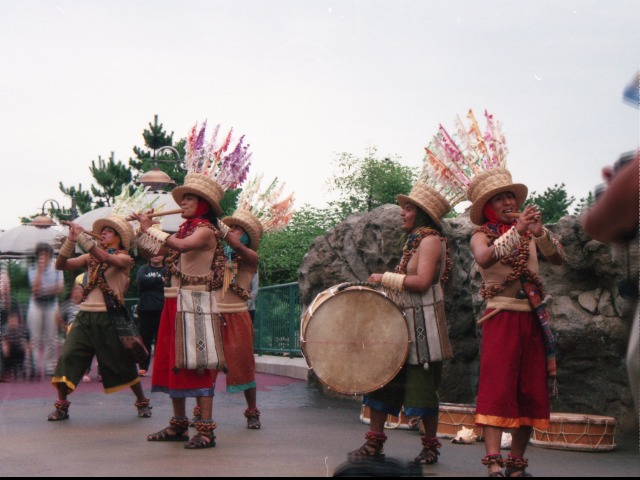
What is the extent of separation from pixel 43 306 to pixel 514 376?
3.43 m

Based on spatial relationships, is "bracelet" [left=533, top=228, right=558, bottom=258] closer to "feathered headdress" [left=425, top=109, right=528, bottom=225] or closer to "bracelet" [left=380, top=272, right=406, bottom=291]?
"feathered headdress" [left=425, top=109, right=528, bottom=225]

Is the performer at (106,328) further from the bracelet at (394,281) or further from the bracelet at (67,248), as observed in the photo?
the bracelet at (394,281)

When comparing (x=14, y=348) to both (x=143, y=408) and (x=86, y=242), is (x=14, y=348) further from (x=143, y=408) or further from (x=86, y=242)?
(x=143, y=408)


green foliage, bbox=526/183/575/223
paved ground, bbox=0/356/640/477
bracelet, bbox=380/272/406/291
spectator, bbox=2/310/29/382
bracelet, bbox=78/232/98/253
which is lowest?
paved ground, bbox=0/356/640/477

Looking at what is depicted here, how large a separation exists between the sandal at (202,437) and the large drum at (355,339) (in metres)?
1.21

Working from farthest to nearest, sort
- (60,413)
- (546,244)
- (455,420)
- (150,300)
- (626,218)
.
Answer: (150,300) < (60,413) < (455,420) < (546,244) < (626,218)

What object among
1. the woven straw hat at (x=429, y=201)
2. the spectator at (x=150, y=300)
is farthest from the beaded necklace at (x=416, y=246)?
the spectator at (x=150, y=300)

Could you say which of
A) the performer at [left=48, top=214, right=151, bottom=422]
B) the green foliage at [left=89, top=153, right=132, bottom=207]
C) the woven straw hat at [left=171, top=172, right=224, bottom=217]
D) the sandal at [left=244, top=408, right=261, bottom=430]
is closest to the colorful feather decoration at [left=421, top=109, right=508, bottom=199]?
the woven straw hat at [left=171, top=172, right=224, bottom=217]

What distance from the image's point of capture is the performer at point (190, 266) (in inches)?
281

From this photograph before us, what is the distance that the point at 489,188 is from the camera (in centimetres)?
609

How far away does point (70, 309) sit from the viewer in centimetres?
328

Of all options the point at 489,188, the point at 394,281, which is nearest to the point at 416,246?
the point at 394,281

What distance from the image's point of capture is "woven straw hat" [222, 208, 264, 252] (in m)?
9.06

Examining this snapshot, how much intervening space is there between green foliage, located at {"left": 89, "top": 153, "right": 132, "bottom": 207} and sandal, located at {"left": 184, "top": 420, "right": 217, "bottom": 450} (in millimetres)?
30447
